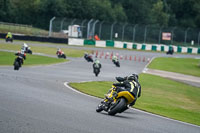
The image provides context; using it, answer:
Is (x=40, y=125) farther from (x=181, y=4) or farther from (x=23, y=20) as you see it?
(x=181, y=4)

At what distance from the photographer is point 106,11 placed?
7975cm

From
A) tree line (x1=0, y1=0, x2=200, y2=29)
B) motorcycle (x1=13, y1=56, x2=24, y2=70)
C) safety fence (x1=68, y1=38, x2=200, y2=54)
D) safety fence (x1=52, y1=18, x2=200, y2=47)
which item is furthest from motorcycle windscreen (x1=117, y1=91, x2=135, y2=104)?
tree line (x1=0, y1=0, x2=200, y2=29)

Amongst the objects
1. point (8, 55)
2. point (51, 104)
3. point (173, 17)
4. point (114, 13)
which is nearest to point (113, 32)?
point (114, 13)

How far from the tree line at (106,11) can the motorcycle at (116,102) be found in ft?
172

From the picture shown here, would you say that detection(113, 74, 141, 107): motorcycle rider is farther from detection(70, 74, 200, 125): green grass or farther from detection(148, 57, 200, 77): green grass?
detection(148, 57, 200, 77): green grass

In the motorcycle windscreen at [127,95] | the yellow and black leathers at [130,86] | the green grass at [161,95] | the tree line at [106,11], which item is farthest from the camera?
the tree line at [106,11]

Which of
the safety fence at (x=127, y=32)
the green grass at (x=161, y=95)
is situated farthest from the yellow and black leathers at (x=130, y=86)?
the safety fence at (x=127, y=32)

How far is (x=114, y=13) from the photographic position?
8275 centimetres

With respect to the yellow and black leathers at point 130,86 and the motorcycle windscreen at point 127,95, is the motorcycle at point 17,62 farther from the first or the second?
the motorcycle windscreen at point 127,95

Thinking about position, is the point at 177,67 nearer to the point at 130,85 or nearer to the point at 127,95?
the point at 130,85

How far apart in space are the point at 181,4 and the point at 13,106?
9257cm

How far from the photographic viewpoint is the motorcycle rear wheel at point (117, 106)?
392 inches

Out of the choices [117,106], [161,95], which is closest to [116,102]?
[117,106]

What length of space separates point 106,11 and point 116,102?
7042 centimetres
